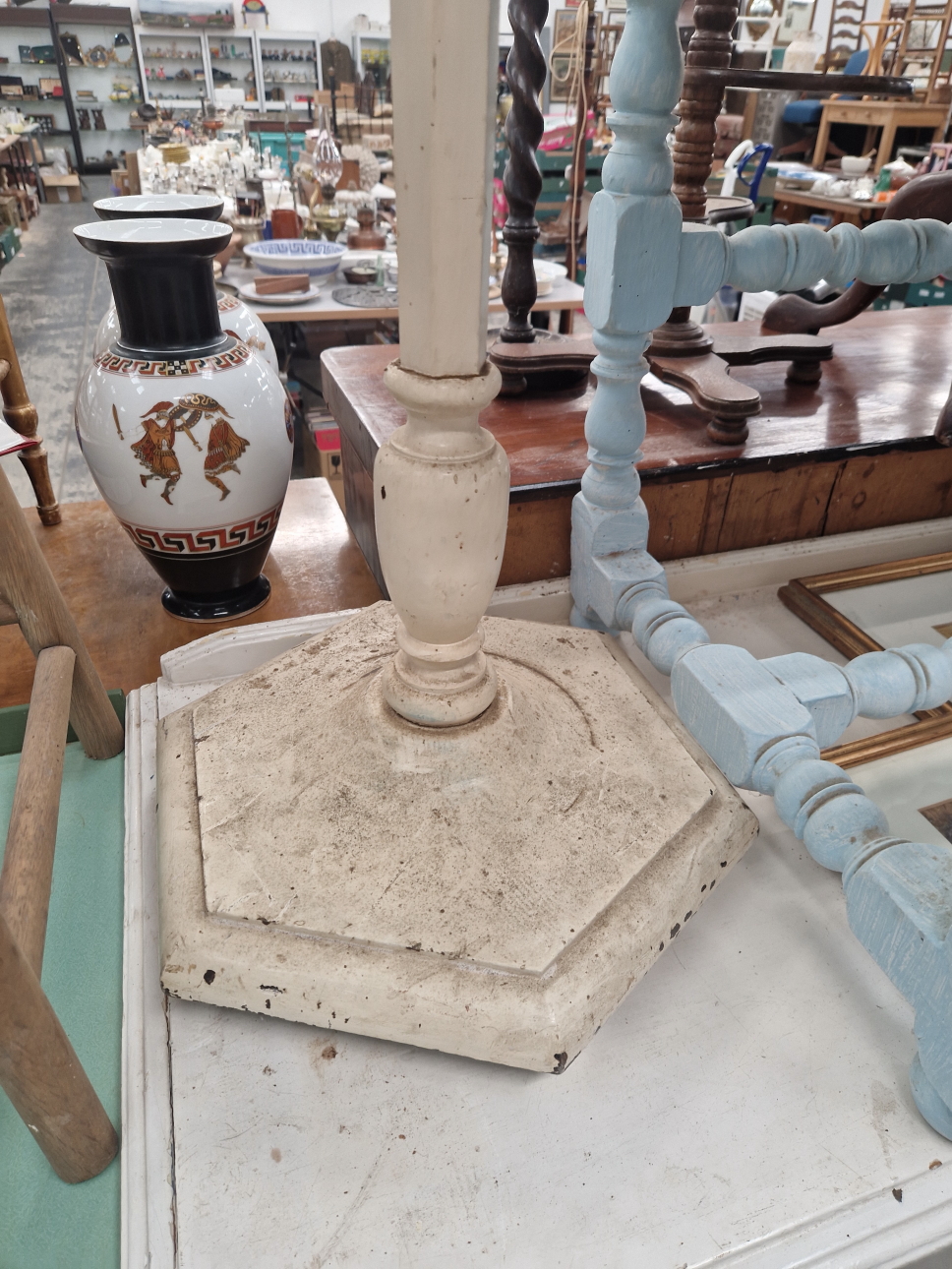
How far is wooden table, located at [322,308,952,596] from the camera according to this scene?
0.78 metres

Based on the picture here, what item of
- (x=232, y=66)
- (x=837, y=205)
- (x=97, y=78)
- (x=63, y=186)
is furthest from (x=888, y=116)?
(x=97, y=78)

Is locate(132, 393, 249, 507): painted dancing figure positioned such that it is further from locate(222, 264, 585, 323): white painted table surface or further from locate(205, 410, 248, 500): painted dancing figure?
locate(222, 264, 585, 323): white painted table surface

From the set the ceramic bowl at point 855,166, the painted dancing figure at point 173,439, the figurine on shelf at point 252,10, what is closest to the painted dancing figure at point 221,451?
the painted dancing figure at point 173,439

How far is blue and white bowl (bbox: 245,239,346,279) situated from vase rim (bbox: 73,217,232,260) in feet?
5.13

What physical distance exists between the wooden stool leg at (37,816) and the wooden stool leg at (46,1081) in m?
0.02

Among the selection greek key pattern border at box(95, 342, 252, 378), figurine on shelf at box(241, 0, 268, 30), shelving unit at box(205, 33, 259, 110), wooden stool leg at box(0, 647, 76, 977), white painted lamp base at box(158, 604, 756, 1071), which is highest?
figurine on shelf at box(241, 0, 268, 30)

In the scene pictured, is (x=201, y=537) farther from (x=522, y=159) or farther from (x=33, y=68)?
(x=33, y=68)

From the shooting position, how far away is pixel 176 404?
602 mm

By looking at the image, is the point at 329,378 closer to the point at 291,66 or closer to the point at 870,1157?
the point at 870,1157

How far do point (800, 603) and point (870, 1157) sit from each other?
1.66ft

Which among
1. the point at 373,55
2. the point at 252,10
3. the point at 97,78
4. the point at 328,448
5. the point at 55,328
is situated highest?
the point at 252,10

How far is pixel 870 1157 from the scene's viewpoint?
0.40 m

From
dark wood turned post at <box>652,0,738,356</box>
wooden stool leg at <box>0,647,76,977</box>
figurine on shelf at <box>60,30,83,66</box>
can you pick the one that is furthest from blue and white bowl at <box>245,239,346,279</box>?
figurine on shelf at <box>60,30,83,66</box>

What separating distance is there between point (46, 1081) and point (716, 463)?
2.23 feet
